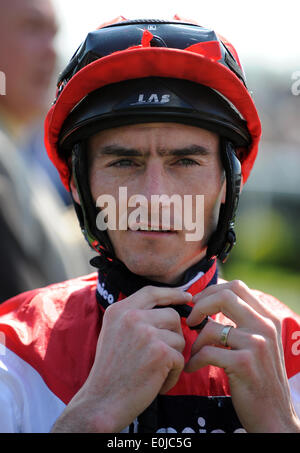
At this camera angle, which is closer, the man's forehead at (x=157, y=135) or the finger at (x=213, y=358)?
the finger at (x=213, y=358)

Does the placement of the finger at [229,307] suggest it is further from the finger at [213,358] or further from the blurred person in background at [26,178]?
the blurred person in background at [26,178]

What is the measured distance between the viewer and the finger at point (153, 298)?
232 centimetres

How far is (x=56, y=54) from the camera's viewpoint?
4.73 m

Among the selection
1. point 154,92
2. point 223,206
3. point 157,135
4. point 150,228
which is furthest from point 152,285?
point 154,92

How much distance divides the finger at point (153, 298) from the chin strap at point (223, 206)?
393 millimetres

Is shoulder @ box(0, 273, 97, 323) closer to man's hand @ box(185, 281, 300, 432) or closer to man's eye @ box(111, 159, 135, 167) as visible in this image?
man's eye @ box(111, 159, 135, 167)

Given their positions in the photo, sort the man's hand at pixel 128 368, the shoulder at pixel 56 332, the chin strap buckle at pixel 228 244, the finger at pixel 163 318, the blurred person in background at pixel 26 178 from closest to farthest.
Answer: the man's hand at pixel 128 368 < the finger at pixel 163 318 < the shoulder at pixel 56 332 < the chin strap buckle at pixel 228 244 < the blurred person in background at pixel 26 178

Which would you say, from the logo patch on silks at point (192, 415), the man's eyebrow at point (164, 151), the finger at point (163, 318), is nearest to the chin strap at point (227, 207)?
the man's eyebrow at point (164, 151)

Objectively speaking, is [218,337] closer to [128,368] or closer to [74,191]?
[128,368]

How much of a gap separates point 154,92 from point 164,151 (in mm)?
250

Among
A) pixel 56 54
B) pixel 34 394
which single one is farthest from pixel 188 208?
pixel 56 54

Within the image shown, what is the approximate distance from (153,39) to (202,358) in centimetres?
132
